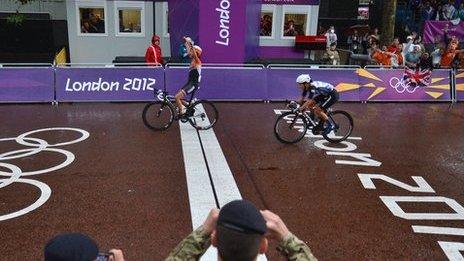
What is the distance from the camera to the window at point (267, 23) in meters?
21.3

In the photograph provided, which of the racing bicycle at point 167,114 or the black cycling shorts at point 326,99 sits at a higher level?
the black cycling shorts at point 326,99

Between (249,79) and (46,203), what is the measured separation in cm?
863

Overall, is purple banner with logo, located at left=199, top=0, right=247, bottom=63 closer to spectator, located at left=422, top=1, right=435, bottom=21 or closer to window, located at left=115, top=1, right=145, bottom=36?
window, located at left=115, top=1, right=145, bottom=36

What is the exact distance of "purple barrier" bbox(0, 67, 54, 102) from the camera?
42.9 feet

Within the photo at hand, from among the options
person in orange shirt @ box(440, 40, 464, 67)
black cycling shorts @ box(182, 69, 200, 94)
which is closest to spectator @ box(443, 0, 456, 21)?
person in orange shirt @ box(440, 40, 464, 67)

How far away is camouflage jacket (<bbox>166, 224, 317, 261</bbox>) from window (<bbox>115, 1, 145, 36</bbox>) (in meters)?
19.0

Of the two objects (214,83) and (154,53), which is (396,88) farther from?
(154,53)

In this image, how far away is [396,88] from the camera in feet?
48.9

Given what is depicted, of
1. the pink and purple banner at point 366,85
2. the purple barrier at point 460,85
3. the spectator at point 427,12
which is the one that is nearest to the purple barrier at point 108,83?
the pink and purple banner at point 366,85

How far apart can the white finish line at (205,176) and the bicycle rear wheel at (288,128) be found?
1.39 meters

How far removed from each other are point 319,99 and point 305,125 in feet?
2.14

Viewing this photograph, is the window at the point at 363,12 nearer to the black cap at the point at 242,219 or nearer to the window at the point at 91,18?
the window at the point at 91,18

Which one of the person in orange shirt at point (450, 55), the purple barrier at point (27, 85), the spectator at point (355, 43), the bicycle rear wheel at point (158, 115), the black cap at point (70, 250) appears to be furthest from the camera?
the spectator at point (355, 43)

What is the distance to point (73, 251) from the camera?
2119 millimetres
